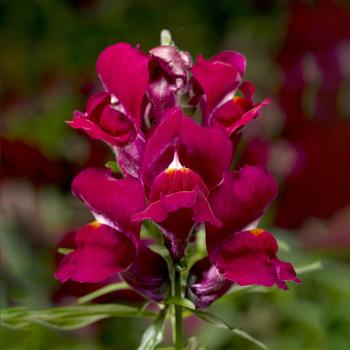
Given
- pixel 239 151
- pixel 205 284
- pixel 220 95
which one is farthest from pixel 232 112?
pixel 239 151

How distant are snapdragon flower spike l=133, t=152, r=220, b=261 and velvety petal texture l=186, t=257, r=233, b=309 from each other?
3 cm

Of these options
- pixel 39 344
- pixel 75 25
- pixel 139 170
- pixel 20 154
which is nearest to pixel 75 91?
pixel 75 25

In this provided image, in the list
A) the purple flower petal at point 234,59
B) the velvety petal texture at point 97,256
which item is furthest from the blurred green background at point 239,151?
the velvety petal texture at point 97,256

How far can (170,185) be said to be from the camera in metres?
0.58

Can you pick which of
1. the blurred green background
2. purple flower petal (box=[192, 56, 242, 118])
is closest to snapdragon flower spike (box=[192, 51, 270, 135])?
purple flower petal (box=[192, 56, 242, 118])

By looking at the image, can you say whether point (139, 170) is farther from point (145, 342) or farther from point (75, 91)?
point (75, 91)

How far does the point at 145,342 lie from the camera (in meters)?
0.61

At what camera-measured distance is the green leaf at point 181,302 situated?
604 mm

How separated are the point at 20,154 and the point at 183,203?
531 mm

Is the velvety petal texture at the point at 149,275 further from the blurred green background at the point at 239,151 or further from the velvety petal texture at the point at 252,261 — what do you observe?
the blurred green background at the point at 239,151

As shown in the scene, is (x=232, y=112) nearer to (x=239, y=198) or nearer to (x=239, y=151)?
(x=239, y=198)

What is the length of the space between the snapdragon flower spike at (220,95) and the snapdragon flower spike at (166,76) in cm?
1

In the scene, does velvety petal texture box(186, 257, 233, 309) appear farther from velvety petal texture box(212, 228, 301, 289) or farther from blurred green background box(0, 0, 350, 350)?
blurred green background box(0, 0, 350, 350)

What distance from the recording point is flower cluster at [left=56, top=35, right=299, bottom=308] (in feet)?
1.91
